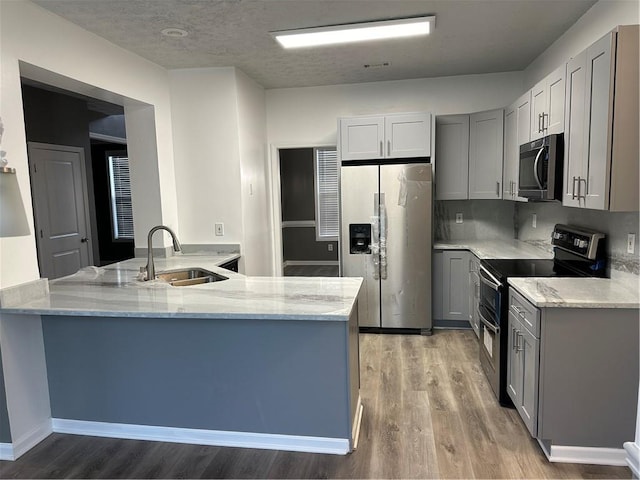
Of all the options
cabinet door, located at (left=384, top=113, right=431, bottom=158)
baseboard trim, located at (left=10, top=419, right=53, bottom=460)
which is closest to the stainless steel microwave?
cabinet door, located at (left=384, top=113, right=431, bottom=158)

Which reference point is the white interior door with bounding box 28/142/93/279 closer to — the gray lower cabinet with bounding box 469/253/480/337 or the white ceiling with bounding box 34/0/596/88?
the white ceiling with bounding box 34/0/596/88

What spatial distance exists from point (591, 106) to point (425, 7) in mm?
1197

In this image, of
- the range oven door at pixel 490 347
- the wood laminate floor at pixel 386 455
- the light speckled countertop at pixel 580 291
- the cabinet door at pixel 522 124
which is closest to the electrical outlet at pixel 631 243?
the light speckled countertop at pixel 580 291

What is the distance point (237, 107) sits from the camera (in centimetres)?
390

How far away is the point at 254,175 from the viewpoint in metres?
4.38

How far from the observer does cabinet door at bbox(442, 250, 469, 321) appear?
Result: 4137 mm

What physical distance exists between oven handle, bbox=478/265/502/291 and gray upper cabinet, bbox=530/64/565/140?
1010 millimetres

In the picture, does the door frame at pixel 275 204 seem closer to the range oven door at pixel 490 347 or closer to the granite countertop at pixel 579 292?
the range oven door at pixel 490 347

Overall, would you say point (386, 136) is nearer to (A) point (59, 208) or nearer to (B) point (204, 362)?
(B) point (204, 362)

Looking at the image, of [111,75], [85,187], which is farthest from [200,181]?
[85,187]

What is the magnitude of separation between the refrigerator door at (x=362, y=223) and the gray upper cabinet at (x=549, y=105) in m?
1.44

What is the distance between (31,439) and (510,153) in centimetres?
411

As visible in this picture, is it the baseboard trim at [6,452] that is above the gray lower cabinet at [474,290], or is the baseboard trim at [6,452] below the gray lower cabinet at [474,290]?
below

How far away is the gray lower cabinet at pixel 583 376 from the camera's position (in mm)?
2074
